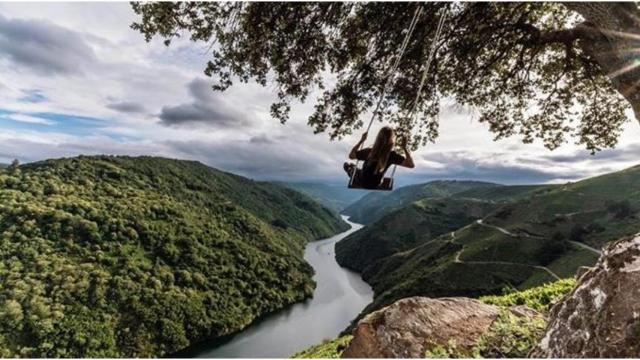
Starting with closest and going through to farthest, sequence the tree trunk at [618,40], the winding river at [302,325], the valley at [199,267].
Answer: the tree trunk at [618,40]
the valley at [199,267]
the winding river at [302,325]

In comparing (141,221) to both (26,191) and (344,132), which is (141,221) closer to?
(26,191)

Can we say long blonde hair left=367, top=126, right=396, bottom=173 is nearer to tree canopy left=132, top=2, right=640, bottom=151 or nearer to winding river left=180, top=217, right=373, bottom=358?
tree canopy left=132, top=2, right=640, bottom=151

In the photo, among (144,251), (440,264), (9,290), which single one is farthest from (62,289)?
(440,264)

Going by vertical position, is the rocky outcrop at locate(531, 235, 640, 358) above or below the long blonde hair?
below

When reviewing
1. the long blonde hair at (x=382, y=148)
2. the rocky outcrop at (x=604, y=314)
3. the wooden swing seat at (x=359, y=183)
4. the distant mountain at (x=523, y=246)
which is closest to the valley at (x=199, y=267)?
the distant mountain at (x=523, y=246)

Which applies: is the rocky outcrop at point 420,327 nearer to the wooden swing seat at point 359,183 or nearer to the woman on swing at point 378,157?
the wooden swing seat at point 359,183

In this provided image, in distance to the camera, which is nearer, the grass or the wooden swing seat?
the wooden swing seat

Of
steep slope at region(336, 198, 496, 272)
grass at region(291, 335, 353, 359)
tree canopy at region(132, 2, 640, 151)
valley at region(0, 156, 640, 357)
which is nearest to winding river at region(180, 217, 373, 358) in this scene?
valley at region(0, 156, 640, 357)
